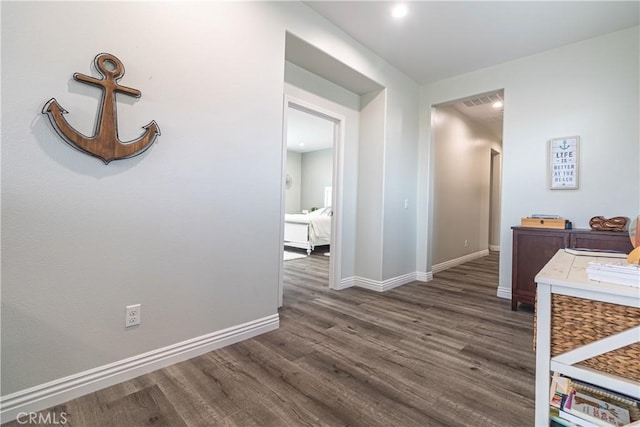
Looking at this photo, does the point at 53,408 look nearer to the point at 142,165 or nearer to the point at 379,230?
the point at 142,165

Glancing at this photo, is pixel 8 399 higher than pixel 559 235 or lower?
lower

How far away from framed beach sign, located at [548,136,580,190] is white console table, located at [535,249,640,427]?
A: 248 cm

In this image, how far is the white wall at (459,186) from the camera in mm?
4484

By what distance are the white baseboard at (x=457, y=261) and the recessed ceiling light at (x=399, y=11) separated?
10.7ft

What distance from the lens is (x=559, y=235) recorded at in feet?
8.63

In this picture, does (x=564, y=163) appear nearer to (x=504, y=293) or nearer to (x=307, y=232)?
(x=504, y=293)

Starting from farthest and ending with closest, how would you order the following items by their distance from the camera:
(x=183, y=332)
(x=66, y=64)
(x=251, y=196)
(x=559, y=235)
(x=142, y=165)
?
(x=559, y=235)
(x=251, y=196)
(x=183, y=332)
(x=142, y=165)
(x=66, y=64)

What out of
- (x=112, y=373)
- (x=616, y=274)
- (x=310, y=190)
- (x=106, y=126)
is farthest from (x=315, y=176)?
(x=616, y=274)

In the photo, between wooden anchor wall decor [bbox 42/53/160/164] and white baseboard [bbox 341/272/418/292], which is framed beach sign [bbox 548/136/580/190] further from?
wooden anchor wall decor [bbox 42/53/160/164]

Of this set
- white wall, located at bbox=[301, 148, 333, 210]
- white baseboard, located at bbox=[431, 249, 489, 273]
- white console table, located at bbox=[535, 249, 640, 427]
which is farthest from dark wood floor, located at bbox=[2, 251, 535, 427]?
white wall, located at bbox=[301, 148, 333, 210]

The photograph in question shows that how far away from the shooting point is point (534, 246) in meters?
2.78

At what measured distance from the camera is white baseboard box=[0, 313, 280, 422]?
1.29 meters

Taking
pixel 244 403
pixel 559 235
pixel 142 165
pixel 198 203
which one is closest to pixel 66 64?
pixel 142 165

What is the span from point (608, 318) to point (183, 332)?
1.97 m
